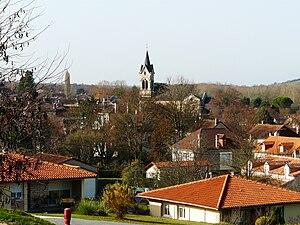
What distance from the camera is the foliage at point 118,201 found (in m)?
26.3

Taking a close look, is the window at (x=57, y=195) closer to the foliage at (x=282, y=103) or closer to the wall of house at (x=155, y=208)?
the wall of house at (x=155, y=208)

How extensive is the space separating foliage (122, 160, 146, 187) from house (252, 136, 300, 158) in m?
10.9

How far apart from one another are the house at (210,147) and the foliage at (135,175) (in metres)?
2.66

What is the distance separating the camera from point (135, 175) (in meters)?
44.5

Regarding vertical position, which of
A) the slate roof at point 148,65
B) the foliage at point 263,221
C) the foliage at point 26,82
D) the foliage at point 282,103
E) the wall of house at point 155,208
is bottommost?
the wall of house at point 155,208

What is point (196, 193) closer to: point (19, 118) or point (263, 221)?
point (263, 221)

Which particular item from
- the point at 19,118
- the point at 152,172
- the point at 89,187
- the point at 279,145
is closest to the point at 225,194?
the point at 89,187

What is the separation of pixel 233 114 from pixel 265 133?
8.15 meters

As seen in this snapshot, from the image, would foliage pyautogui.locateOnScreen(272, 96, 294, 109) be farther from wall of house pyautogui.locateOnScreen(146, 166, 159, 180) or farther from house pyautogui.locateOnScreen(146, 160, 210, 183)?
house pyautogui.locateOnScreen(146, 160, 210, 183)

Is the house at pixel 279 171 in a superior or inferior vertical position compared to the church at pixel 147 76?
inferior

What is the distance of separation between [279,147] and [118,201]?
100.0ft

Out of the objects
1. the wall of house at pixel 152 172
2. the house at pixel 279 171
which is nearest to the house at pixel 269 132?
the house at pixel 279 171

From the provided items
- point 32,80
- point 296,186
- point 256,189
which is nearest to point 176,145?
point 296,186

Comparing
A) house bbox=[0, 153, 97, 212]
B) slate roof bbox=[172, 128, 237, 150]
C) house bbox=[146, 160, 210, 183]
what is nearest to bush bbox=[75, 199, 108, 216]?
house bbox=[0, 153, 97, 212]
